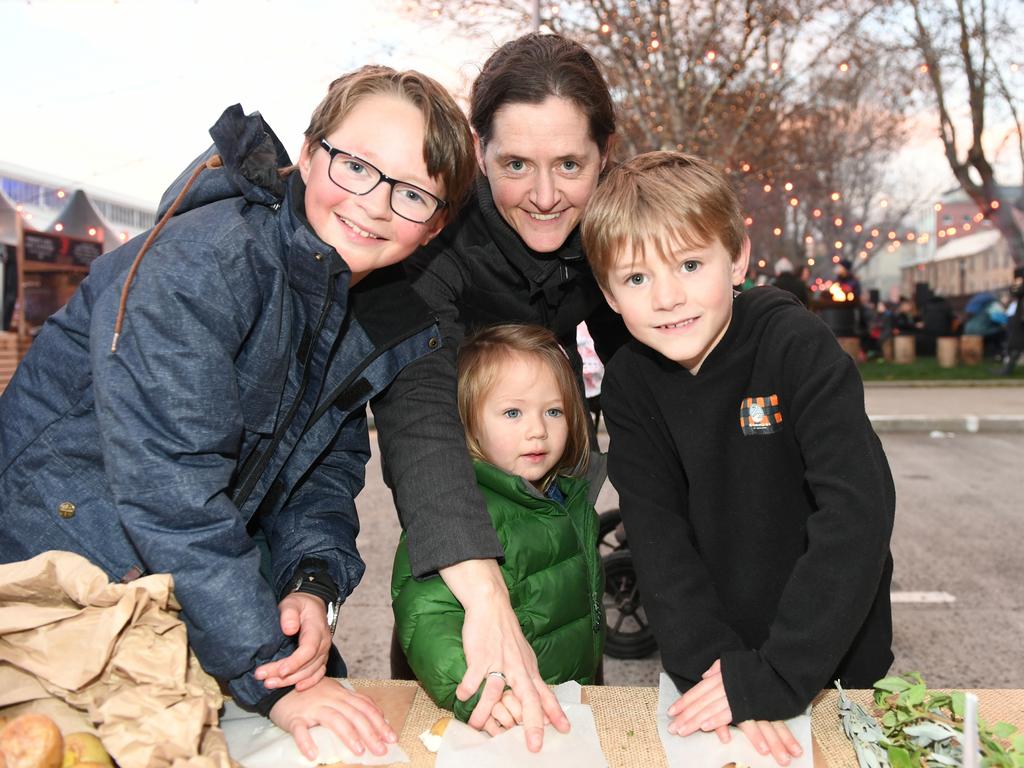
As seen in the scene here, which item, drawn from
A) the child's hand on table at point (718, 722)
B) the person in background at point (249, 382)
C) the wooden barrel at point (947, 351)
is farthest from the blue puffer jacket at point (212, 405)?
the wooden barrel at point (947, 351)

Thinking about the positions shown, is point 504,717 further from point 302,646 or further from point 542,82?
point 542,82

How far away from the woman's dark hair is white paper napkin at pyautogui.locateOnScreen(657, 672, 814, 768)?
154cm

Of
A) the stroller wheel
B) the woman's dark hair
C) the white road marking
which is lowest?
the white road marking

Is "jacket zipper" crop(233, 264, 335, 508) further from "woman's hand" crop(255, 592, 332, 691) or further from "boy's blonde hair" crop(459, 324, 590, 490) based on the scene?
"boy's blonde hair" crop(459, 324, 590, 490)

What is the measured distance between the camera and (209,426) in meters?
1.60

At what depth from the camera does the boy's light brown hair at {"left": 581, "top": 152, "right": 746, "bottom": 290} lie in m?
2.00

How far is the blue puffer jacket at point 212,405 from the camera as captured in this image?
1.56 metres

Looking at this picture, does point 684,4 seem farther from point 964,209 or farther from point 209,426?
point 964,209

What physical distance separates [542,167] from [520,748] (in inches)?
57.3

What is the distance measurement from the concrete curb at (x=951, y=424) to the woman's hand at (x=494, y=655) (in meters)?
8.70

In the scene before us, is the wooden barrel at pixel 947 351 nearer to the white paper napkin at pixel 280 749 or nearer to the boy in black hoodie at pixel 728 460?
the boy in black hoodie at pixel 728 460

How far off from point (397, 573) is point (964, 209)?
77.7 m

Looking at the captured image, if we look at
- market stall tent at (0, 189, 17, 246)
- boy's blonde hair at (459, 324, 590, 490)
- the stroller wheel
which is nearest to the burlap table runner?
boy's blonde hair at (459, 324, 590, 490)

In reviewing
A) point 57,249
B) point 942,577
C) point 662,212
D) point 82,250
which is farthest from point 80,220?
point 662,212
